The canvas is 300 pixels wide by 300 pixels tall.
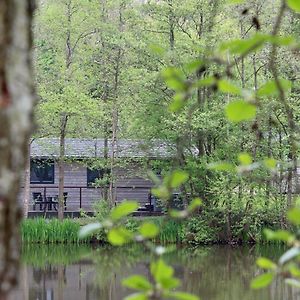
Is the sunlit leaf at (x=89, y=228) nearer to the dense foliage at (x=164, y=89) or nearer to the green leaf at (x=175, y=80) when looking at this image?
the green leaf at (x=175, y=80)

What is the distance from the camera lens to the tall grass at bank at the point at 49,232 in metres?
17.4

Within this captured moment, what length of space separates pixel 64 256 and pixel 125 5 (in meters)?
7.31

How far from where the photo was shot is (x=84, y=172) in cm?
2356

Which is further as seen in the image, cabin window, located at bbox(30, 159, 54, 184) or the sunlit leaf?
cabin window, located at bbox(30, 159, 54, 184)

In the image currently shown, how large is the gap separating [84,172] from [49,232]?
20.6 feet

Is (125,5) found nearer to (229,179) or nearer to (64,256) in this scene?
(229,179)

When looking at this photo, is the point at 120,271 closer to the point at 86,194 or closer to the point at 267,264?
the point at 86,194

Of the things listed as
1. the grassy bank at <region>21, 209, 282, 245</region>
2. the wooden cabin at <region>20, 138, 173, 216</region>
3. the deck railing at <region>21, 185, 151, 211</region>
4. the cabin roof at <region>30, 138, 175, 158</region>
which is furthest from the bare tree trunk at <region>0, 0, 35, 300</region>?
the deck railing at <region>21, 185, 151, 211</region>

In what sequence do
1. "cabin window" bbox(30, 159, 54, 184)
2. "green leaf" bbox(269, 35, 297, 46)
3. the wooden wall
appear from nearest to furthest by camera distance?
"green leaf" bbox(269, 35, 297, 46) < the wooden wall < "cabin window" bbox(30, 159, 54, 184)

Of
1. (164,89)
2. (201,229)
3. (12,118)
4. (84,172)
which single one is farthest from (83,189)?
(12,118)

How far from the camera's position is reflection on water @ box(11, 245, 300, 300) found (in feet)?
39.4

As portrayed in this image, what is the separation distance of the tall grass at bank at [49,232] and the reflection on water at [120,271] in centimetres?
35

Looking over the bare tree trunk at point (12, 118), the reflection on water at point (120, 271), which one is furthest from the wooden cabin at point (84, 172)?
the bare tree trunk at point (12, 118)

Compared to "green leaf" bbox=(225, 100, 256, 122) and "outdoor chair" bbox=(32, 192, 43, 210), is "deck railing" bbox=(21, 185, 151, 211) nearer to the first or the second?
"outdoor chair" bbox=(32, 192, 43, 210)
